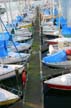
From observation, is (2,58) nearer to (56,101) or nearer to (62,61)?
(62,61)

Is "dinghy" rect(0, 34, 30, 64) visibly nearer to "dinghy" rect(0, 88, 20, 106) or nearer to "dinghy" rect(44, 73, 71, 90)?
"dinghy" rect(44, 73, 71, 90)

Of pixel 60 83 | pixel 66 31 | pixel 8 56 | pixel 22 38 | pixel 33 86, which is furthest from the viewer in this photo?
pixel 22 38

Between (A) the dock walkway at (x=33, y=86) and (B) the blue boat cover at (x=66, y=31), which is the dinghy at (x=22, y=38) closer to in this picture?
(B) the blue boat cover at (x=66, y=31)

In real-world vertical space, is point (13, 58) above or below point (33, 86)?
above

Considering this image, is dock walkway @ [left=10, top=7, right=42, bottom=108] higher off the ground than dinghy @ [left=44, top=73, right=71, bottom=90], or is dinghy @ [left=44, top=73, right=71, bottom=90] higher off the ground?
dinghy @ [left=44, top=73, right=71, bottom=90]

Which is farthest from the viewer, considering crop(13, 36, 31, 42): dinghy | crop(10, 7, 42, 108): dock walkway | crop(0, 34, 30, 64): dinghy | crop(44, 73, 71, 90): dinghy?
crop(13, 36, 31, 42): dinghy

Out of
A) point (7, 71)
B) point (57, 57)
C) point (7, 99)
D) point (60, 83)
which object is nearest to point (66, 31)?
point (57, 57)

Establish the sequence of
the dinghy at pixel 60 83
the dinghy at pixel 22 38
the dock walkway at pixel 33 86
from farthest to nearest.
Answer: the dinghy at pixel 22 38 < the dinghy at pixel 60 83 < the dock walkway at pixel 33 86

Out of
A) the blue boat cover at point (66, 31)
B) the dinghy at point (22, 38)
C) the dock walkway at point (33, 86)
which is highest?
the blue boat cover at point (66, 31)

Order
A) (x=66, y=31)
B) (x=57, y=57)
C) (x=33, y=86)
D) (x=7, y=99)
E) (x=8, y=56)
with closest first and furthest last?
(x=7, y=99) < (x=33, y=86) < (x=57, y=57) < (x=8, y=56) < (x=66, y=31)

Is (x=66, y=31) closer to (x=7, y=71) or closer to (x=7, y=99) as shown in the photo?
(x=7, y=71)

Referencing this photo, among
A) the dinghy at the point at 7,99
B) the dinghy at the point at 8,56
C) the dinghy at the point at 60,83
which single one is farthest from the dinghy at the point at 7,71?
the dinghy at the point at 7,99

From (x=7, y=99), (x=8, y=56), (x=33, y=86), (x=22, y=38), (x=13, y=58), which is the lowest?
(x=22, y=38)

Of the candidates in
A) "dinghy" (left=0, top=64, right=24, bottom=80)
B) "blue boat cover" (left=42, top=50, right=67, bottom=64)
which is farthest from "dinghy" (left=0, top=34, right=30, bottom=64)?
"dinghy" (left=0, top=64, right=24, bottom=80)
